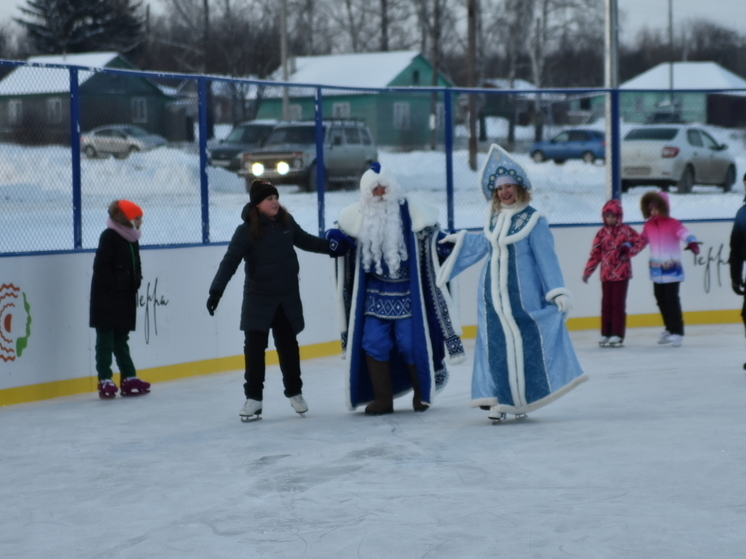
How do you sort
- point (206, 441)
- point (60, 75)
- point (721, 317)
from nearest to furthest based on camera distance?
point (206, 441)
point (60, 75)
point (721, 317)

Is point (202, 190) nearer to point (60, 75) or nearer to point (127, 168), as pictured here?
point (127, 168)

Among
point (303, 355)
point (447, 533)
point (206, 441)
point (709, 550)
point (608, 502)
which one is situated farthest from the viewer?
point (303, 355)

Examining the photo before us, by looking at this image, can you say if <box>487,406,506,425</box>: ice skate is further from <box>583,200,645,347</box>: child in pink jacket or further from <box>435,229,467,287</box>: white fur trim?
<box>583,200,645,347</box>: child in pink jacket

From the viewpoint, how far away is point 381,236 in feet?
24.0

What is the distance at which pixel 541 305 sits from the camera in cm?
690

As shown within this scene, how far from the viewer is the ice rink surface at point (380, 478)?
441cm

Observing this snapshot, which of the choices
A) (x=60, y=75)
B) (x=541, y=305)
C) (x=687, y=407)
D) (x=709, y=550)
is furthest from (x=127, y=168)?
(x=709, y=550)

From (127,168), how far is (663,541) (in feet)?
19.4

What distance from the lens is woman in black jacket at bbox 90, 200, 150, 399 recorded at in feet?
27.7

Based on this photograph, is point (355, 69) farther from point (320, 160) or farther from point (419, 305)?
point (419, 305)

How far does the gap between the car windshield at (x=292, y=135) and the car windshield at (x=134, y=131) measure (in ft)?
4.75

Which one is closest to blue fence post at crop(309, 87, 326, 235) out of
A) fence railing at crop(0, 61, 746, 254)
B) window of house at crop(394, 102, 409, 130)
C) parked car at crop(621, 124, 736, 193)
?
fence railing at crop(0, 61, 746, 254)

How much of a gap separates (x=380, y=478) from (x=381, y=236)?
2.11 meters

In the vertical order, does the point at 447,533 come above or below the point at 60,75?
below
